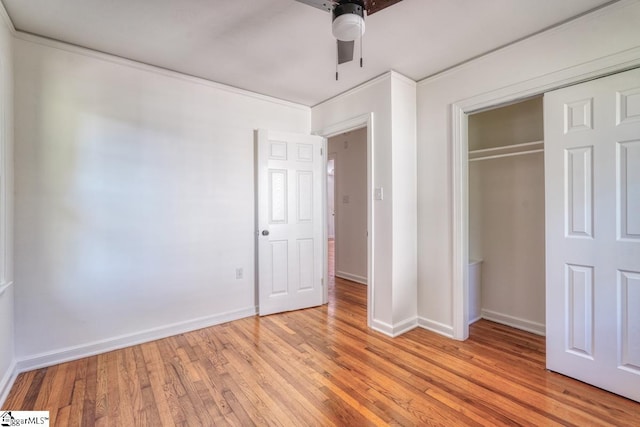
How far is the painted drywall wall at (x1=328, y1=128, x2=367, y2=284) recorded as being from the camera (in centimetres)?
480

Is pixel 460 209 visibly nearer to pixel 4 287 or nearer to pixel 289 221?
pixel 289 221

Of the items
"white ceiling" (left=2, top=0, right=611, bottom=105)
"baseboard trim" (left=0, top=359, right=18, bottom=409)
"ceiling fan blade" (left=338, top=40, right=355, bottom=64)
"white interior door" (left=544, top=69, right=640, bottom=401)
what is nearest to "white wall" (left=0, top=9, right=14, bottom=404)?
"baseboard trim" (left=0, top=359, right=18, bottom=409)

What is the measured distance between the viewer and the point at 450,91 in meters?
2.74

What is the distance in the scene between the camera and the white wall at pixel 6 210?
6.28 feet

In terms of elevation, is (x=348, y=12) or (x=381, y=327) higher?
(x=348, y=12)

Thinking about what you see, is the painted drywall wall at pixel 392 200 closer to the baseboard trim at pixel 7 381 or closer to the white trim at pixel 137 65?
the white trim at pixel 137 65

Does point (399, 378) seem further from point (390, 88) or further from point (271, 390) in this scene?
point (390, 88)

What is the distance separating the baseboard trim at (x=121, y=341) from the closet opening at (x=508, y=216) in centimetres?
256

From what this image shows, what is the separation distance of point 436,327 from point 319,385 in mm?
1415

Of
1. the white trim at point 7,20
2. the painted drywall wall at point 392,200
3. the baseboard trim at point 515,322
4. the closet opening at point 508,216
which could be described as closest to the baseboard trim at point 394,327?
the painted drywall wall at point 392,200

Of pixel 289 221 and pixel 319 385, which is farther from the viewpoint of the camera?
pixel 289 221

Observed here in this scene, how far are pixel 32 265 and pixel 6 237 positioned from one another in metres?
0.34

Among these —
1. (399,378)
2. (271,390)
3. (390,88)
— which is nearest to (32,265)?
(271,390)

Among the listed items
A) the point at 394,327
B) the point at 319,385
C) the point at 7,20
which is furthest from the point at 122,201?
the point at 394,327
